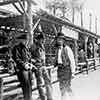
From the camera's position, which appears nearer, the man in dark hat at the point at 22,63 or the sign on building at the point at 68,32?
the man in dark hat at the point at 22,63

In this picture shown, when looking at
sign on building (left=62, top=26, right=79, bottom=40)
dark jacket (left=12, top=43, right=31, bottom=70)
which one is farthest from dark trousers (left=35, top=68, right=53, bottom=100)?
sign on building (left=62, top=26, right=79, bottom=40)

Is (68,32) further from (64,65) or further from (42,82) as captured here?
(42,82)

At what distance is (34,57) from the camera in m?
5.62

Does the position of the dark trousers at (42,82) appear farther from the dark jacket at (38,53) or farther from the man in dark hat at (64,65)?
the man in dark hat at (64,65)

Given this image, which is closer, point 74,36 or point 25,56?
point 25,56

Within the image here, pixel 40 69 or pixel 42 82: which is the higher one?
pixel 40 69

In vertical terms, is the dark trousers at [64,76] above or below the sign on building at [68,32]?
below

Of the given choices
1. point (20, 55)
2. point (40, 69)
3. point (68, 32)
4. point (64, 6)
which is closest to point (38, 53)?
point (40, 69)

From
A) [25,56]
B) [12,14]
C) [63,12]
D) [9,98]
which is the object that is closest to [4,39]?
[12,14]

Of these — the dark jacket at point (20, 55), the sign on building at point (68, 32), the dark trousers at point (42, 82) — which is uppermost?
the sign on building at point (68, 32)

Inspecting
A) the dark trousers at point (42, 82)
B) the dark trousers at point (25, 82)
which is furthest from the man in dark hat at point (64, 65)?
the dark trousers at point (25, 82)

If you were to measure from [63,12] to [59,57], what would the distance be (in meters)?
42.0

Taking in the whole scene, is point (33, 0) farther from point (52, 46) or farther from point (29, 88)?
point (52, 46)

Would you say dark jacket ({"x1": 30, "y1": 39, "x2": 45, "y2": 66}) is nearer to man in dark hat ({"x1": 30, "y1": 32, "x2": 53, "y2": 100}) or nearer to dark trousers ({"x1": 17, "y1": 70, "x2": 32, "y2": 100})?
man in dark hat ({"x1": 30, "y1": 32, "x2": 53, "y2": 100})
